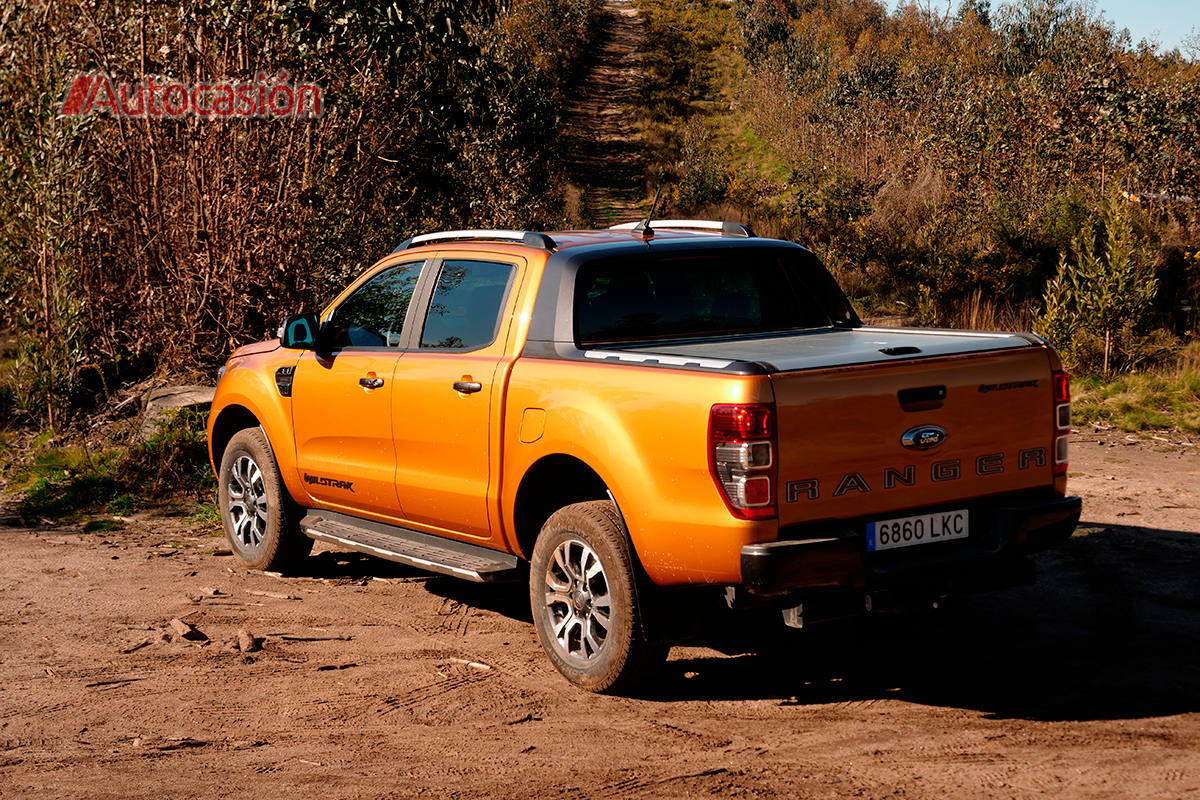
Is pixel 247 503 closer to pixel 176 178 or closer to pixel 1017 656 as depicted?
pixel 1017 656

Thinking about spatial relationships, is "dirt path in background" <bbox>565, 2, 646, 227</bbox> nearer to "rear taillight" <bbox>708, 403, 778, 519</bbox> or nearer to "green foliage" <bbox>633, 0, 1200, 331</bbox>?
"green foliage" <bbox>633, 0, 1200, 331</bbox>

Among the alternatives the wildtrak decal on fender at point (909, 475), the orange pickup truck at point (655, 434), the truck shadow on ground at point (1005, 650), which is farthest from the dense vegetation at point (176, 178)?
the wildtrak decal on fender at point (909, 475)

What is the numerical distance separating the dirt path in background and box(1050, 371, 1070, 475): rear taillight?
26.8 m

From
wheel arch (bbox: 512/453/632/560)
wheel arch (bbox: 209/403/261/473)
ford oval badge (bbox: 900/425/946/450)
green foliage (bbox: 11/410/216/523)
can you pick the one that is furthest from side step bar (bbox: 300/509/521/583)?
green foliage (bbox: 11/410/216/523)

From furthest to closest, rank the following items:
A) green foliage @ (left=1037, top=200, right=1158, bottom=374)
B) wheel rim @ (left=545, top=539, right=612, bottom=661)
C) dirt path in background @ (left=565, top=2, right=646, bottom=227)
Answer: dirt path in background @ (left=565, top=2, right=646, bottom=227) < green foliage @ (left=1037, top=200, right=1158, bottom=374) < wheel rim @ (left=545, top=539, right=612, bottom=661)

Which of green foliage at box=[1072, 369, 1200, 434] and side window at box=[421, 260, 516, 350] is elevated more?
side window at box=[421, 260, 516, 350]

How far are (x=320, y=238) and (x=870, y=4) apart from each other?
188 ft

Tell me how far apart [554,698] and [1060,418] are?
7.92 ft

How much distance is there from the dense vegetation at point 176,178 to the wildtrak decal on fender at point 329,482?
532 centimetres

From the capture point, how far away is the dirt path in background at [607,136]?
127 ft

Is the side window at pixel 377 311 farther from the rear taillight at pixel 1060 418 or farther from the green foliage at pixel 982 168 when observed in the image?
the green foliage at pixel 982 168

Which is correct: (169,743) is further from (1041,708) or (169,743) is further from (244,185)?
(244,185)

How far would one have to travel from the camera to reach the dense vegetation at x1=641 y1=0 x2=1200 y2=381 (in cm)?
1290

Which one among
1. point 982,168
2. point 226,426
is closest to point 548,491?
point 226,426
